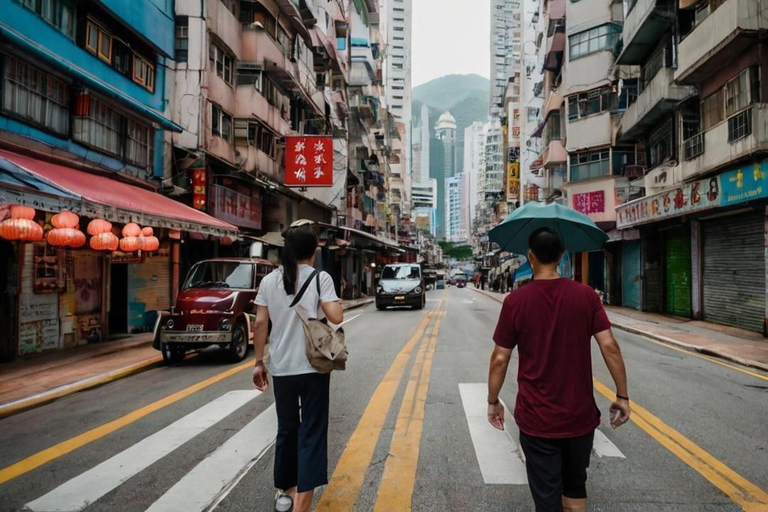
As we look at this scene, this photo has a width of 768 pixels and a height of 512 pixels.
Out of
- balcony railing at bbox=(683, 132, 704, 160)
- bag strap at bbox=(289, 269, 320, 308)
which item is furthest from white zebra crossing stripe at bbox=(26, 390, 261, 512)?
balcony railing at bbox=(683, 132, 704, 160)

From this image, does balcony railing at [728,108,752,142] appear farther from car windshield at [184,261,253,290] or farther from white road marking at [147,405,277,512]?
white road marking at [147,405,277,512]

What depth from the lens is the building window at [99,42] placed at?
13.2 metres

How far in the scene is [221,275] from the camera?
1090 cm

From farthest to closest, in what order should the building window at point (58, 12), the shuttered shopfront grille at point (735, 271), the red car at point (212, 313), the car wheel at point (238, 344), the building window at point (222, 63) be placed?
the building window at point (222, 63) < the shuttered shopfront grille at point (735, 271) < the building window at point (58, 12) < the car wheel at point (238, 344) < the red car at point (212, 313)

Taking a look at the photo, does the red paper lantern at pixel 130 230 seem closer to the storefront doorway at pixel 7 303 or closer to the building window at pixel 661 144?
the storefront doorway at pixel 7 303

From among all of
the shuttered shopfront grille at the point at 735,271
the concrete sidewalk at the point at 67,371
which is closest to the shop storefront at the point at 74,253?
the concrete sidewalk at the point at 67,371

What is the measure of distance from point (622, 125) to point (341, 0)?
24.2 metres

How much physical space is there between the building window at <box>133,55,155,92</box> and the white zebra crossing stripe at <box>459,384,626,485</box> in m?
14.4

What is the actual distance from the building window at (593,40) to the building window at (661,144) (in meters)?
6.84

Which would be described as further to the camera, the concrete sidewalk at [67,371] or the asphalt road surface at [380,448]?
the concrete sidewalk at [67,371]

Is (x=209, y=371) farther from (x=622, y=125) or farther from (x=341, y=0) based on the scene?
(x=341, y=0)

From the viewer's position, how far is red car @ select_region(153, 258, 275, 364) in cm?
963

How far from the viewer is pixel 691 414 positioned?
20.2ft

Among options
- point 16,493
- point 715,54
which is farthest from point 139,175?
point 715,54
